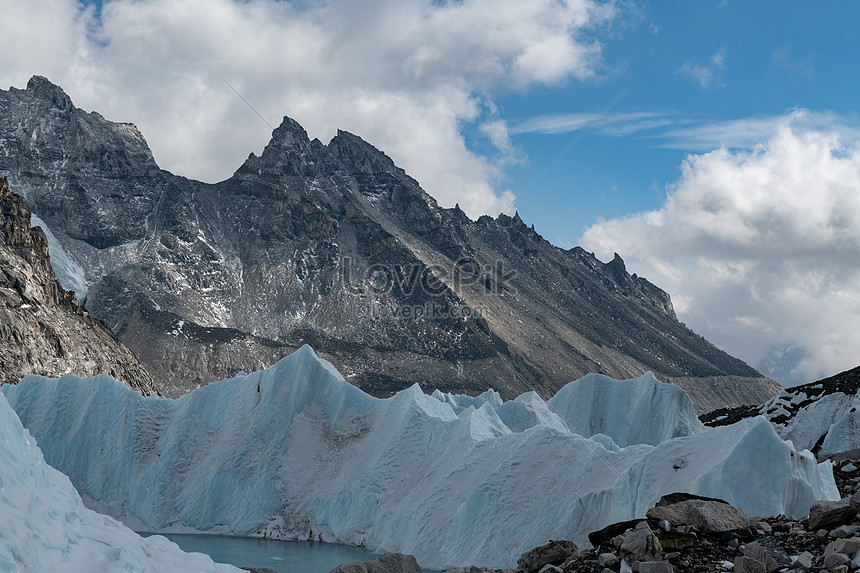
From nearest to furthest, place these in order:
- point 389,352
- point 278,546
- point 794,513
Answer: point 794,513 → point 278,546 → point 389,352

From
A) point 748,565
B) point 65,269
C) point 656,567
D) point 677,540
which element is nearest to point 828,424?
point 677,540

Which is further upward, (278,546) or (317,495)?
(317,495)

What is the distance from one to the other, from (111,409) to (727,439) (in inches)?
1372

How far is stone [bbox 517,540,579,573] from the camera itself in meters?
12.8

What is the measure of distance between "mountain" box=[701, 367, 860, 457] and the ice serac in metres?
5.54

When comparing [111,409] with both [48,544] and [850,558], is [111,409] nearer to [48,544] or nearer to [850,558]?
[48,544]

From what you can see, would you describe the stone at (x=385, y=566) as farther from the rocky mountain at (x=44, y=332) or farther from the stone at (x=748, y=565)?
the rocky mountain at (x=44, y=332)

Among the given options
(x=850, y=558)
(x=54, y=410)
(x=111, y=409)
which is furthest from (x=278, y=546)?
(x=850, y=558)

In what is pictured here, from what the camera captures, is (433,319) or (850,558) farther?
(433,319)

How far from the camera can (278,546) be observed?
34344 millimetres

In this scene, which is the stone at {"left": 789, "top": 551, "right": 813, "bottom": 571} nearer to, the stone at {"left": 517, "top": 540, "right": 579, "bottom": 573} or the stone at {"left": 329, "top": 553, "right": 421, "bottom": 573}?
the stone at {"left": 517, "top": 540, "right": 579, "bottom": 573}

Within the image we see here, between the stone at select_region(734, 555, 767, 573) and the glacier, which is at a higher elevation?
the glacier

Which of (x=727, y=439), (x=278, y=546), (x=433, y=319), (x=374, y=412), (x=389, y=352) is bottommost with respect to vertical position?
(x=278, y=546)

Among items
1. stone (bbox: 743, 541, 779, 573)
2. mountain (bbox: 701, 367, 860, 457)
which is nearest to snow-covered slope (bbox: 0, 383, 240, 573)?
stone (bbox: 743, 541, 779, 573)
